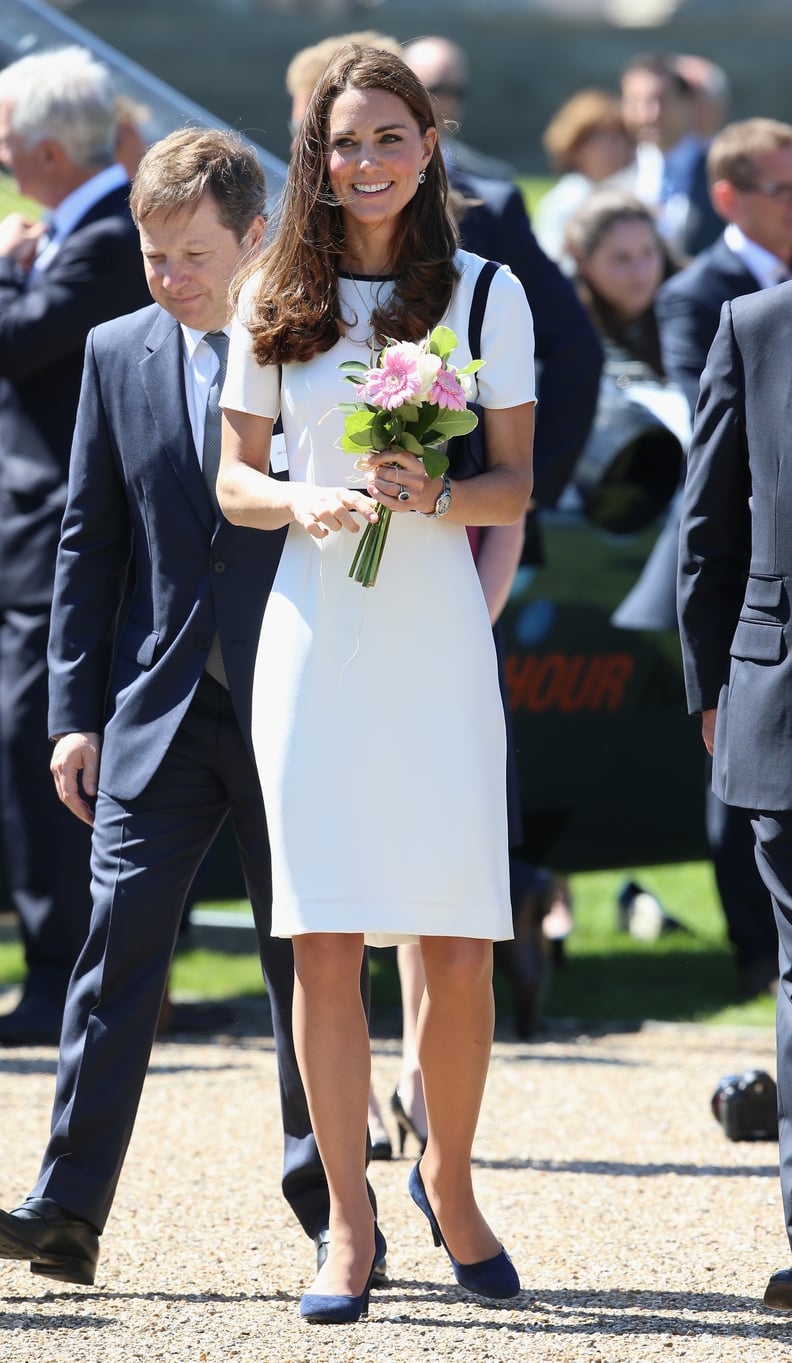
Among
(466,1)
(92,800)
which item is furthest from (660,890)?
(466,1)

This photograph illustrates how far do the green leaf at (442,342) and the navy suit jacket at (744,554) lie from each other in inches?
22.2

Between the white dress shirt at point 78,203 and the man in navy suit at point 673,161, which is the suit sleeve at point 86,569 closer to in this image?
the white dress shirt at point 78,203

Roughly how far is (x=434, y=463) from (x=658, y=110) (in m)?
8.85

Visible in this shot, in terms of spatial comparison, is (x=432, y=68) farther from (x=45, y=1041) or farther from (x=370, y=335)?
(x=370, y=335)

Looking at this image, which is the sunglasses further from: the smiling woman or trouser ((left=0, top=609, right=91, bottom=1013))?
the smiling woman

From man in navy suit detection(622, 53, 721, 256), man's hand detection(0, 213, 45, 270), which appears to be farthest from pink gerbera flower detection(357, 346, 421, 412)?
man in navy suit detection(622, 53, 721, 256)

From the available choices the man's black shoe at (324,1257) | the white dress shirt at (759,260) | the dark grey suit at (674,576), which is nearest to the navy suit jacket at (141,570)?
the man's black shoe at (324,1257)

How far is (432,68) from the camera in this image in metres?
7.48

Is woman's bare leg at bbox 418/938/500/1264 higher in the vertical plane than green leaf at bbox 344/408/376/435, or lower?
lower

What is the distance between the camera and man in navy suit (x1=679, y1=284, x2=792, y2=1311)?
3570 millimetres

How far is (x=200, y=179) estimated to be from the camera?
3.75 m

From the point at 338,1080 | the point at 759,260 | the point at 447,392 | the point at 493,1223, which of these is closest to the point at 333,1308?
the point at 338,1080

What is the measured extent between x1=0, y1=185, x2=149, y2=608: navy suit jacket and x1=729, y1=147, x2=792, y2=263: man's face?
2.02 metres

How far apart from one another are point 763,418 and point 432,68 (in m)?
4.25
